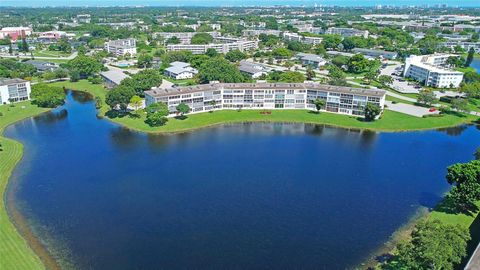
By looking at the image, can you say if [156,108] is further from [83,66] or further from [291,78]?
[83,66]

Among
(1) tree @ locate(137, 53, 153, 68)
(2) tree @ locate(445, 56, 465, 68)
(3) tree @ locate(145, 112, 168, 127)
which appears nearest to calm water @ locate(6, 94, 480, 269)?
(3) tree @ locate(145, 112, 168, 127)

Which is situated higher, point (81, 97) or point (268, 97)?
point (268, 97)

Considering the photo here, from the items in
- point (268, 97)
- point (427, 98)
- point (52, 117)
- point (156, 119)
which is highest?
point (427, 98)

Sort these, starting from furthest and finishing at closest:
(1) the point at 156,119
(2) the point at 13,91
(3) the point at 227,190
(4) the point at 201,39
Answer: (4) the point at 201,39, (2) the point at 13,91, (1) the point at 156,119, (3) the point at 227,190

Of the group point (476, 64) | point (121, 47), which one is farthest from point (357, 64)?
point (121, 47)

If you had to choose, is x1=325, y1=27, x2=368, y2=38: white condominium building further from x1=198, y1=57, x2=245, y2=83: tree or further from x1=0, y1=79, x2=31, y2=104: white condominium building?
x1=0, y1=79, x2=31, y2=104: white condominium building

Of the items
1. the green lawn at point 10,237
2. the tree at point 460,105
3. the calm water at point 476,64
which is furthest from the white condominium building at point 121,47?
the calm water at point 476,64
